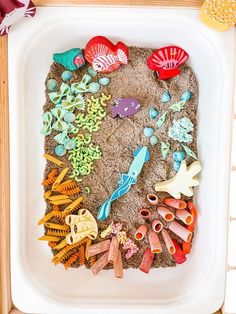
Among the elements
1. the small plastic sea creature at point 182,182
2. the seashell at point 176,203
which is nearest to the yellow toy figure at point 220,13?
the small plastic sea creature at point 182,182

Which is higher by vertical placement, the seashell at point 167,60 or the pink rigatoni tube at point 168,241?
the seashell at point 167,60

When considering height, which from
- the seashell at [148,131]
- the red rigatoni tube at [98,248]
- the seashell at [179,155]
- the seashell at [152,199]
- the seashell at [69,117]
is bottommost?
the red rigatoni tube at [98,248]

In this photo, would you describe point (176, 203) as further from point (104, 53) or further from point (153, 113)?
point (104, 53)

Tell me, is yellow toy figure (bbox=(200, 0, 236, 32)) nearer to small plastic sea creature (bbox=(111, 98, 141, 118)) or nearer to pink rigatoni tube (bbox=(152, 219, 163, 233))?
small plastic sea creature (bbox=(111, 98, 141, 118))

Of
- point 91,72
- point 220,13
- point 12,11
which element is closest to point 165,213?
point 91,72

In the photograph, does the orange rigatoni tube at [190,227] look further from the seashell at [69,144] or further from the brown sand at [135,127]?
the seashell at [69,144]
